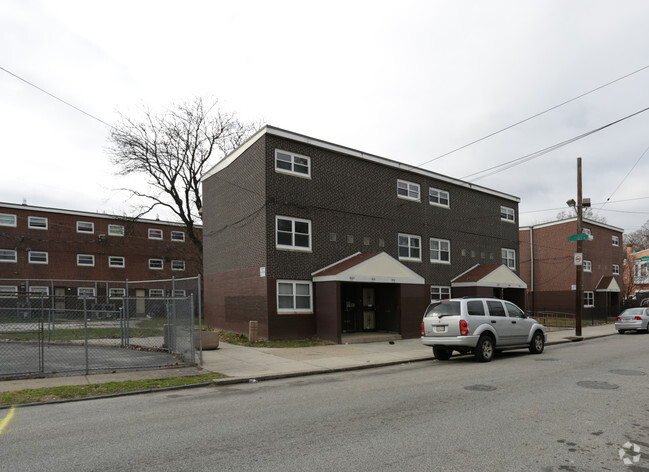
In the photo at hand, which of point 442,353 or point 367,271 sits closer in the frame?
point 442,353

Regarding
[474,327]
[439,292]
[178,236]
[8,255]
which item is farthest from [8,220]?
[474,327]

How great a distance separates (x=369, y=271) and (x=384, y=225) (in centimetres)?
412

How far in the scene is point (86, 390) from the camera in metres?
9.02

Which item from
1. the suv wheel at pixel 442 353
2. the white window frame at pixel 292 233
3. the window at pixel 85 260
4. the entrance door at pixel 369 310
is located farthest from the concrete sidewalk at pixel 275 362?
the window at pixel 85 260

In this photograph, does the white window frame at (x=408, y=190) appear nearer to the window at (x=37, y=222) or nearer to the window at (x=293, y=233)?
the window at (x=293, y=233)

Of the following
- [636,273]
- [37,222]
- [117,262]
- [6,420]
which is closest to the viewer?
[6,420]

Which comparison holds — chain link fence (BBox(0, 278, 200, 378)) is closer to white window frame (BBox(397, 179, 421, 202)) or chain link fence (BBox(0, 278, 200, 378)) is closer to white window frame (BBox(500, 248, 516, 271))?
white window frame (BBox(397, 179, 421, 202))

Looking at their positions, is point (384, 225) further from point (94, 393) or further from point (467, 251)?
point (94, 393)

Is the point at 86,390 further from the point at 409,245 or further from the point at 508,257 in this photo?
the point at 508,257

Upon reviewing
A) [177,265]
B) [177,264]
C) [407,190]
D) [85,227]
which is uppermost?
[407,190]

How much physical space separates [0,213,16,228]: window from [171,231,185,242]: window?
43.4ft

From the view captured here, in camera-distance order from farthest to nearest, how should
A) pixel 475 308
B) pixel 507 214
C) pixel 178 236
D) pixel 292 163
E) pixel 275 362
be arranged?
1. pixel 178 236
2. pixel 507 214
3. pixel 292 163
4. pixel 475 308
5. pixel 275 362

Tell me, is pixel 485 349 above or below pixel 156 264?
below

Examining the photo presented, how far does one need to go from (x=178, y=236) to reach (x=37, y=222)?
40.1ft
